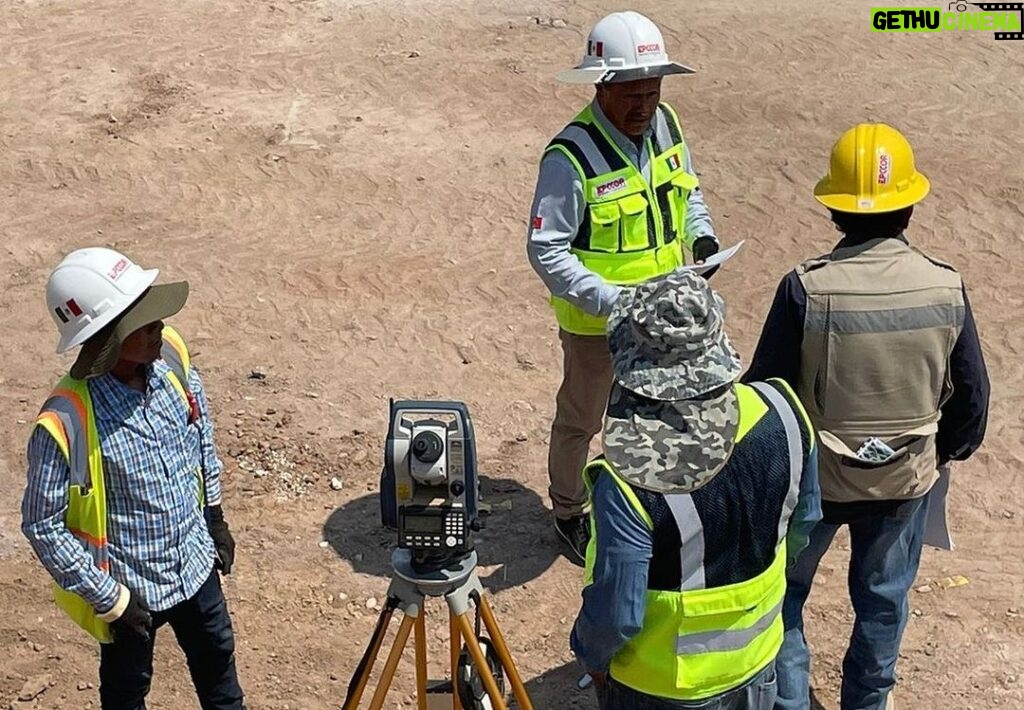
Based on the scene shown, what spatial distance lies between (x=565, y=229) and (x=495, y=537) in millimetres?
1682

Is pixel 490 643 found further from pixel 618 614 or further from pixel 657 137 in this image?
pixel 657 137

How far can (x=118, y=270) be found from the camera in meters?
3.80

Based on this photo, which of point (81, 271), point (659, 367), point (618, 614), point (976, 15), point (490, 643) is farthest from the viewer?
point (976, 15)

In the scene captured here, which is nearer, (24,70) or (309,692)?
(309,692)

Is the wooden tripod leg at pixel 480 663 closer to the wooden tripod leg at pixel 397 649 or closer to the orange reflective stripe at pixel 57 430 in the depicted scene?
the wooden tripod leg at pixel 397 649

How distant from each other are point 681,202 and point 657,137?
306 mm

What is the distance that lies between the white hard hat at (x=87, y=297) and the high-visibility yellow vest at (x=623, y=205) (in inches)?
76.5

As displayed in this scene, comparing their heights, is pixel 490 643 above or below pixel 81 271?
below

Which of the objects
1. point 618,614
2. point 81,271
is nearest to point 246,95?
point 81,271

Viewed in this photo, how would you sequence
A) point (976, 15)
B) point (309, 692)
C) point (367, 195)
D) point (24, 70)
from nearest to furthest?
point (309, 692) < point (367, 195) < point (24, 70) < point (976, 15)

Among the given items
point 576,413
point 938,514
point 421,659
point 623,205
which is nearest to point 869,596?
point 938,514

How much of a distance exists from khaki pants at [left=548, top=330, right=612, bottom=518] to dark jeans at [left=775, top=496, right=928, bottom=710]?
4.10ft

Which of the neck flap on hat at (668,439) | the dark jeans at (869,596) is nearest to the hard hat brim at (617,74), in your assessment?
the dark jeans at (869,596)

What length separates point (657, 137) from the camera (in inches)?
208
